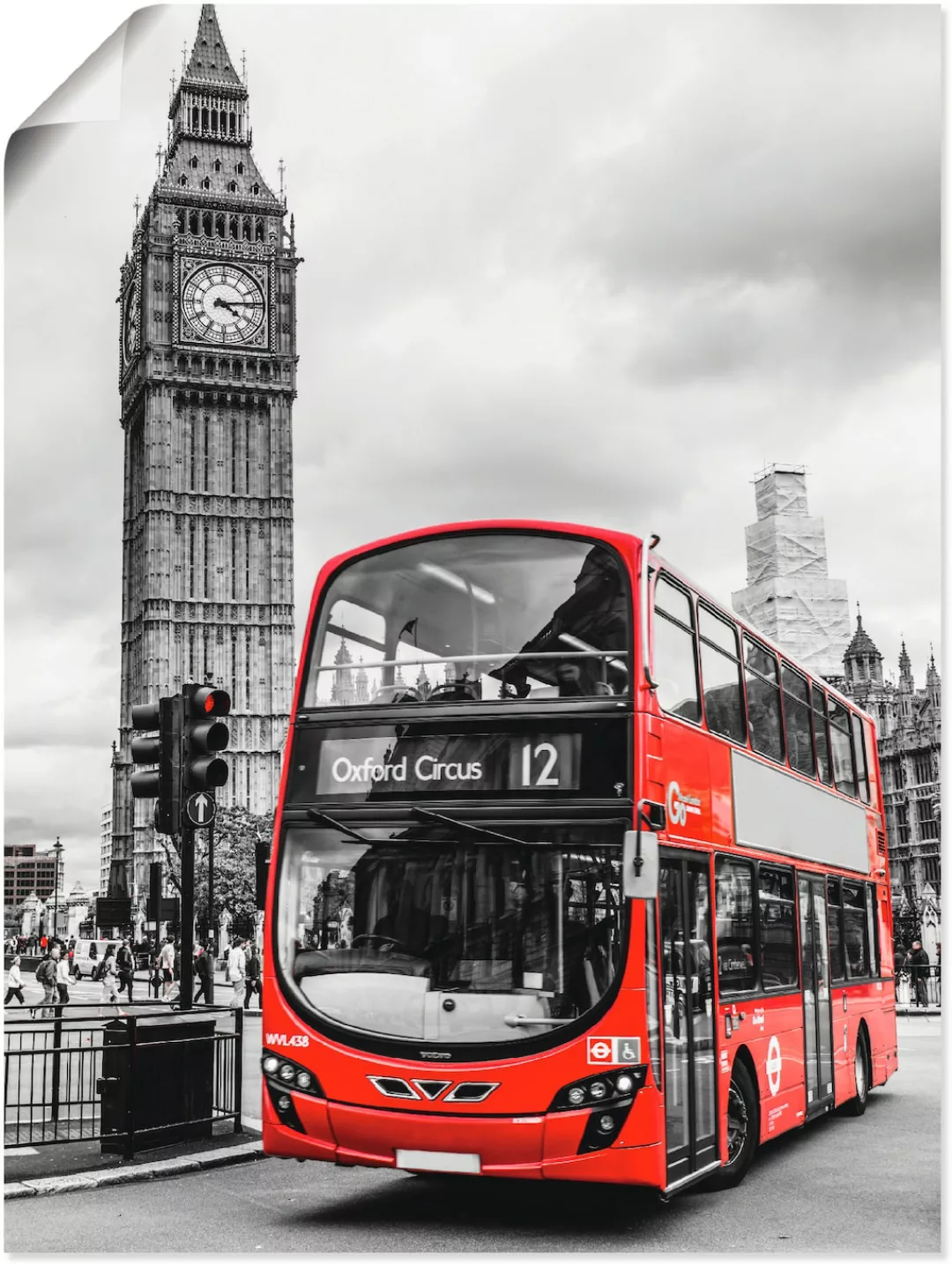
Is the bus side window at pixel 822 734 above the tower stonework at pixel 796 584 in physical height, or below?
below

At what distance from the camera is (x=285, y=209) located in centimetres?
8881

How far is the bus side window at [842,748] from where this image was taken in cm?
1210

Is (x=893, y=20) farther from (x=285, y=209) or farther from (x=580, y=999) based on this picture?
(x=285, y=209)

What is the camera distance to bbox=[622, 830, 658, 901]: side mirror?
7.04 metres

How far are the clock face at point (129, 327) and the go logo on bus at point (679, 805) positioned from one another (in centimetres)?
8476

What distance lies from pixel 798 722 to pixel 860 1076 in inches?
145

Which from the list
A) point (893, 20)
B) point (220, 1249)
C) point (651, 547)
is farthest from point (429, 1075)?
point (893, 20)

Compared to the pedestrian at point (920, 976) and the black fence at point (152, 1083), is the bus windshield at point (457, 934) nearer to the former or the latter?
the black fence at point (152, 1083)

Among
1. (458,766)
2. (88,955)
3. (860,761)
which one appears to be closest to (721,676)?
(458,766)

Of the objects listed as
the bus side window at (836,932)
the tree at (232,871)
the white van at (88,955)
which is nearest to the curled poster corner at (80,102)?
the bus side window at (836,932)

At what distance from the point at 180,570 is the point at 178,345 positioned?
44.1 feet

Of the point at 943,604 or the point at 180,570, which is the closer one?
the point at 943,604

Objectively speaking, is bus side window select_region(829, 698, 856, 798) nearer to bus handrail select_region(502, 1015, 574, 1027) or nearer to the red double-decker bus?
the red double-decker bus

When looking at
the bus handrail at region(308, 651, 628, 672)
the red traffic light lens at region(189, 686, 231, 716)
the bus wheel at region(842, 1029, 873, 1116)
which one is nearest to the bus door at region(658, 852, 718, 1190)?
the bus handrail at region(308, 651, 628, 672)
